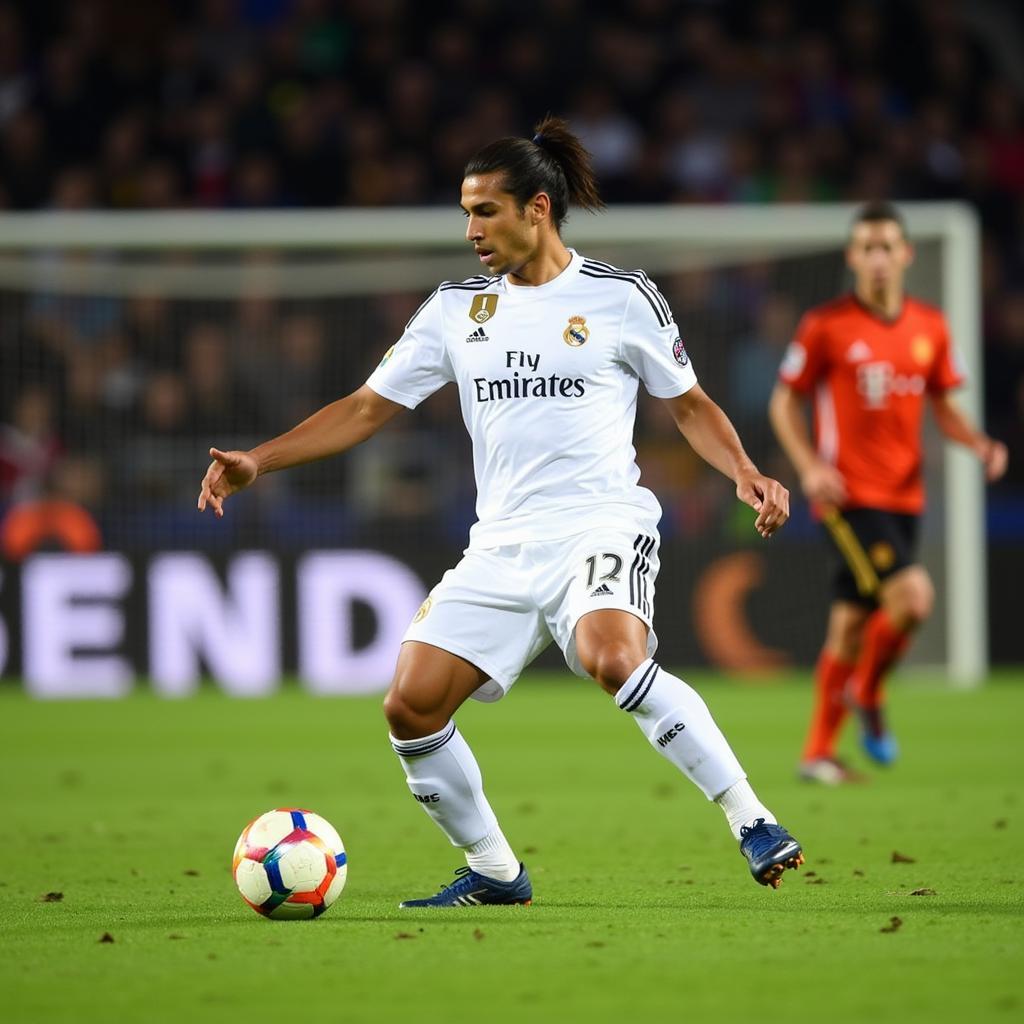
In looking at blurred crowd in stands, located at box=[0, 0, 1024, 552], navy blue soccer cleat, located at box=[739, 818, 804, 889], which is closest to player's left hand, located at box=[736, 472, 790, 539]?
navy blue soccer cleat, located at box=[739, 818, 804, 889]

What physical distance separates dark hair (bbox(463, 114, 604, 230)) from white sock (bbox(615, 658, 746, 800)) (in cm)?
137

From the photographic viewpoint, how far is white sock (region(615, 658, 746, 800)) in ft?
16.7

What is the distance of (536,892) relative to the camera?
5.71 m

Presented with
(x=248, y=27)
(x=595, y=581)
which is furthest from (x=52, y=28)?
(x=595, y=581)

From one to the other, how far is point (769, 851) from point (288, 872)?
4.10ft

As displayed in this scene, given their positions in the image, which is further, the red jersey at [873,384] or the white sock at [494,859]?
the red jersey at [873,384]

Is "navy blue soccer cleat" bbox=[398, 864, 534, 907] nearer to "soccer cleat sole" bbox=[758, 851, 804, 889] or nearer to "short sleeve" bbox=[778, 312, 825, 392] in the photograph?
"soccer cleat sole" bbox=[758, 851, 804, 889]

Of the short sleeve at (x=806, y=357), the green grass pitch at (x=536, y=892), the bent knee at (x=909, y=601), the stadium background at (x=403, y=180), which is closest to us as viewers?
the green grass pitch at (x=536, y=892)

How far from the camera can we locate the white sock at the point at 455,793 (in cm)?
532

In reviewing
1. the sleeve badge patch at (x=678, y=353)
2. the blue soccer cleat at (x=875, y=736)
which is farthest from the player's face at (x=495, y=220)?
the blue soccer cleat at (x=875, y=736)

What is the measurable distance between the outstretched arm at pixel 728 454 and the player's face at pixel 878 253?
3.67 meters

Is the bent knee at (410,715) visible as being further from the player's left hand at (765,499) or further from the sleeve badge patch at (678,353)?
the sleeve badge patch at (678,353)

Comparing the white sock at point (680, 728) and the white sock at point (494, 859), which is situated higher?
the white sock at point (680, 728)

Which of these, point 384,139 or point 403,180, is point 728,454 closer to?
point 403,180
